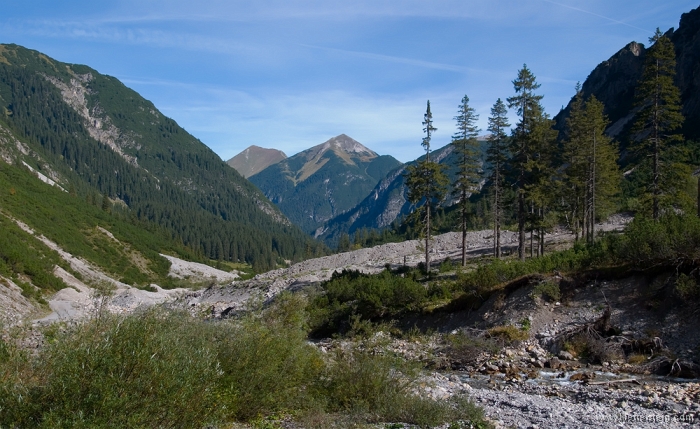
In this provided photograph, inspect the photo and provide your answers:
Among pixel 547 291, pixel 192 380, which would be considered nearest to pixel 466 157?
pixel 547 291

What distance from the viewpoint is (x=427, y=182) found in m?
36.1

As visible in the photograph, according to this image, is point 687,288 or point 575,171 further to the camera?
point 575,171

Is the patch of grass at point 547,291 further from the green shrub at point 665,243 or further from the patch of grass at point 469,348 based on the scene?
the patch of grass at point 469,348

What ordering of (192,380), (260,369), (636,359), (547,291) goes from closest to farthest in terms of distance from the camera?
(192,380)
(260,369)
(636,359)
(547,291)

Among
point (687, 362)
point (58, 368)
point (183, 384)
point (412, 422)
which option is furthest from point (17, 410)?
point (687, 362)

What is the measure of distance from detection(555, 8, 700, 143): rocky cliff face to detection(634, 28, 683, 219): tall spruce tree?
161 ft

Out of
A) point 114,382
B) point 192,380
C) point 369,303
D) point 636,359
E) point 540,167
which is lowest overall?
point 369,303

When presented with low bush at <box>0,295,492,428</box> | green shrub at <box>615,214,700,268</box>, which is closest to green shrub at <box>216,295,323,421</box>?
low bush at <box>0,295,492,428</box>

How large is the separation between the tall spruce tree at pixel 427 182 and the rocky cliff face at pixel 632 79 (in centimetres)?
4824

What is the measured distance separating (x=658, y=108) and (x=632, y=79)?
112 metres

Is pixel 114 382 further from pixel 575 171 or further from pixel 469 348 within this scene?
pixel 575 171

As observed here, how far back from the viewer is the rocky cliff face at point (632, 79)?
91.1 m

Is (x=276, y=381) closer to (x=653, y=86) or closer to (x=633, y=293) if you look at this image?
(x=633, y=293)

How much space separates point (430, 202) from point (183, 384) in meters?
30.6
